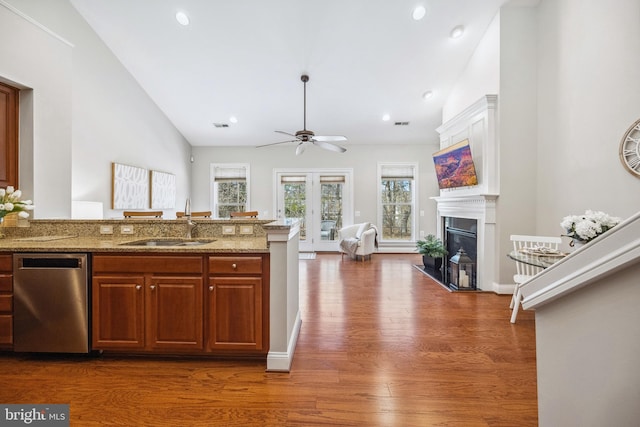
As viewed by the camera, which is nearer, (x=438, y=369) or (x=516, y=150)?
(x=438, y=369)

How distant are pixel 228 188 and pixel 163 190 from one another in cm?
178

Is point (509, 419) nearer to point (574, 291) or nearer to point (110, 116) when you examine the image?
point (574, 291)

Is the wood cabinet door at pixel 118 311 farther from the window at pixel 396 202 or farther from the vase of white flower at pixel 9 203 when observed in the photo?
the window at pixel 396 202

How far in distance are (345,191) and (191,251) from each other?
5619 millimetres

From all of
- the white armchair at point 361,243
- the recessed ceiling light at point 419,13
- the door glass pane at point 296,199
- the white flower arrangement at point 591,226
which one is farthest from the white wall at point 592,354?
the door glass pane at point 296,199

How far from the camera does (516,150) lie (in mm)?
3869

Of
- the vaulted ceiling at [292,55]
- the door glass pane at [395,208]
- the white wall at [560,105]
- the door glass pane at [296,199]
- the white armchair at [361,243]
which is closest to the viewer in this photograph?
the white wall at [560,105]

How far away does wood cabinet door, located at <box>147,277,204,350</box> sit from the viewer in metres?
2.19

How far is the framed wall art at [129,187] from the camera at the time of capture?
15.8 feet

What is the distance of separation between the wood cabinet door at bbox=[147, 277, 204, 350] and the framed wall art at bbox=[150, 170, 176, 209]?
425 centimetres

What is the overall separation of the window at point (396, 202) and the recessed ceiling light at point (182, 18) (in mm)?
5062

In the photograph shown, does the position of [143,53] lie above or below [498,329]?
above

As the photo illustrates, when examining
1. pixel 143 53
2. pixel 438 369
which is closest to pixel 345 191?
pixel 143 53

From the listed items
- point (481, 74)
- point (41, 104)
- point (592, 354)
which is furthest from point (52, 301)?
point (481, 74)
